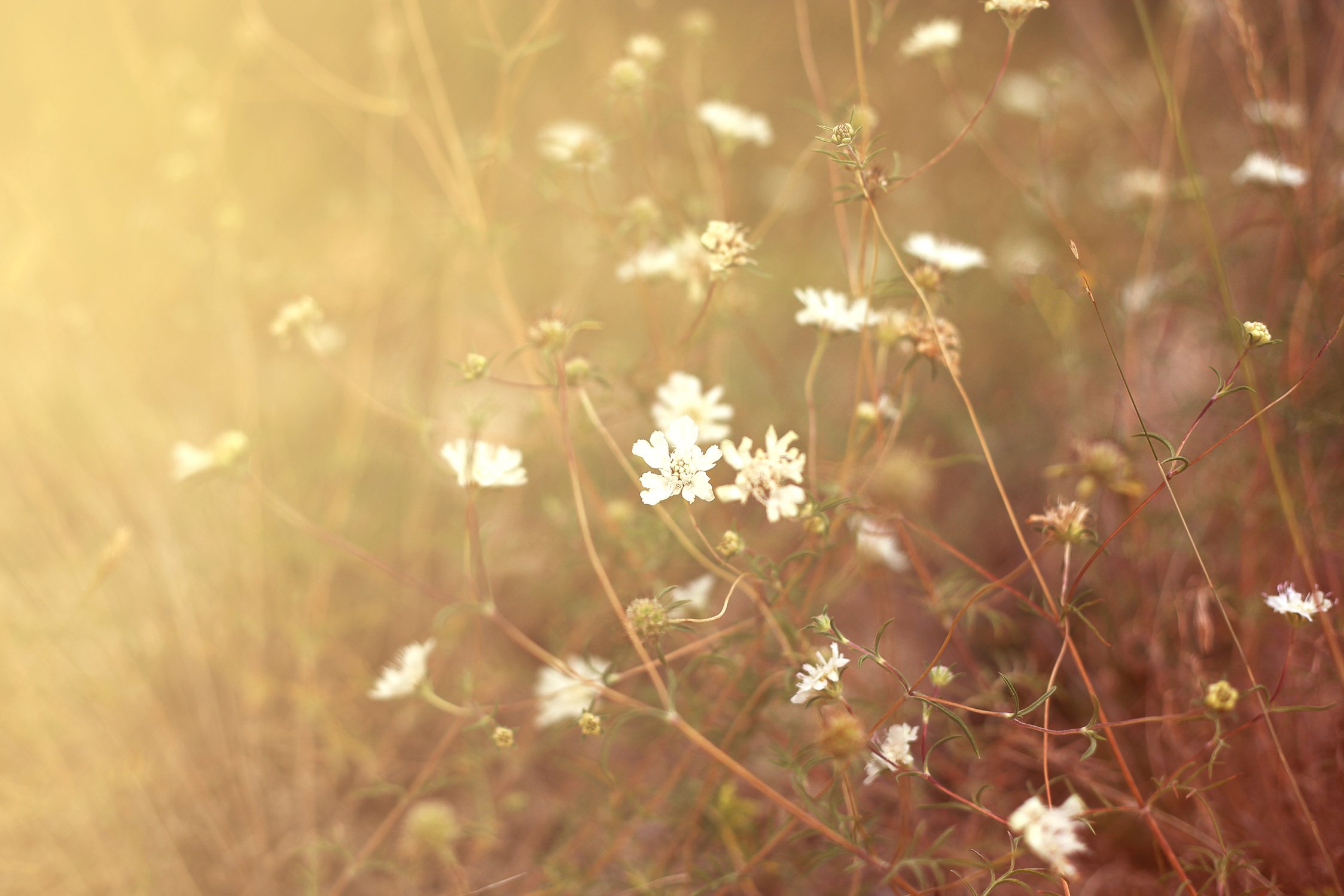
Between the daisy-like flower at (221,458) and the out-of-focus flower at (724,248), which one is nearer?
the out-of-focus flower at (724,248)

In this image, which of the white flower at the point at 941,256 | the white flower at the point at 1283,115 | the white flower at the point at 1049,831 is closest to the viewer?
the white flower at the point at 1049,831

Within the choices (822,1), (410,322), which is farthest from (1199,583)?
(822,1)

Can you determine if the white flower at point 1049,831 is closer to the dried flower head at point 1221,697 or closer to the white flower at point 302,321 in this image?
the dried flower head at point 1221,697

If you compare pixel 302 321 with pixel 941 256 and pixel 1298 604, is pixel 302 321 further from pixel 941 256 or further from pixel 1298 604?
pixel 1298 604

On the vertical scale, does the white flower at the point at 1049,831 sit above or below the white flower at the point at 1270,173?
below

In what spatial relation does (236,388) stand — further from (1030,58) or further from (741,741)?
(1030,58)

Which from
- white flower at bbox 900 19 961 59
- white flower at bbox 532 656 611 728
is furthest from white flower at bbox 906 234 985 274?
white flower at bbox 532 656 611 728

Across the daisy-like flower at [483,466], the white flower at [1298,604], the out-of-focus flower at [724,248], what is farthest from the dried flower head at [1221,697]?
the daisy-like flower at [483,466]
